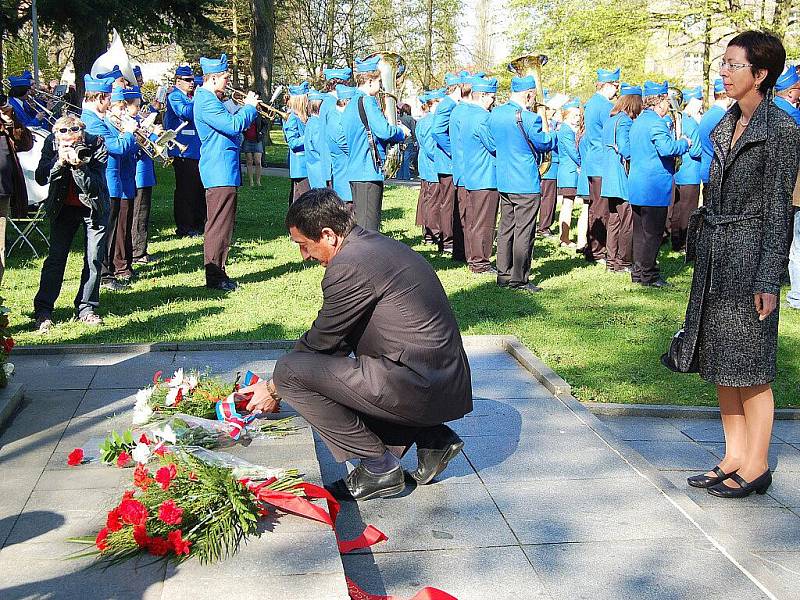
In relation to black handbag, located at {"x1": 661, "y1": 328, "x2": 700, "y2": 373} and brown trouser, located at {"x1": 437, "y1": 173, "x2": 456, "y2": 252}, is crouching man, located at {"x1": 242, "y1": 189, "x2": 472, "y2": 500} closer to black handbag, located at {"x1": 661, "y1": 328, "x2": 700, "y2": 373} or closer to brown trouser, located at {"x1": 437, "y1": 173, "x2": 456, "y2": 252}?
black handbag, located at {"x1": 661, "y1": 328, "x2": 700, "y2": 373}

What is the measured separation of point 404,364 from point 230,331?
4.06 m

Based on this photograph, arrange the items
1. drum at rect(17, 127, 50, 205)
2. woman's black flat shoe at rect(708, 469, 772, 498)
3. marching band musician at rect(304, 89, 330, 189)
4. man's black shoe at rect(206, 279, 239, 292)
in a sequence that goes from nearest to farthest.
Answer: woman's black flat shoe at rect(708, 469, 772, 498) → man's black shoe at rect(206, 279, 239, 292) → drum at rect(17, 127, 50, 205) → marching band musician at rect(304, 89, 330, 189)

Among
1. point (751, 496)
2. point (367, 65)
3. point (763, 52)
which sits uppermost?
point (367, 65)

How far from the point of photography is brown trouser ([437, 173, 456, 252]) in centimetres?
1279

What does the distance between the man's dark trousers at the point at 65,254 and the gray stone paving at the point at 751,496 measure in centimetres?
451

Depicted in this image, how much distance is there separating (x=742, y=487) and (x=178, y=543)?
2.88 metres

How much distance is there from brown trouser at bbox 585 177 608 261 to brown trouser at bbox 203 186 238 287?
4.74 m

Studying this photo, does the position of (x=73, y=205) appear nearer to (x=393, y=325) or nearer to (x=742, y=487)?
(x=393, y=325)

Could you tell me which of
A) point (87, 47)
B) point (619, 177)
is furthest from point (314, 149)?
point (87, 47)

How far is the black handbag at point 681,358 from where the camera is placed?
4875 millimetres

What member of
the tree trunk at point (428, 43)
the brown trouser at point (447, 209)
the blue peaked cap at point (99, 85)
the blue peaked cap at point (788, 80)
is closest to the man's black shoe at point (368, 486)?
the blue peaked cap at point (99, 85)

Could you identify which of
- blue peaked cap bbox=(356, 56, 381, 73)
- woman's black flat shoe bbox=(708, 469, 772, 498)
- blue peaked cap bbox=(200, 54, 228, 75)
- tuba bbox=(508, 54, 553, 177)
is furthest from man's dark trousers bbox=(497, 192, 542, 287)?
woman's black flat shoe bbox=(708, 469, 772, 498)

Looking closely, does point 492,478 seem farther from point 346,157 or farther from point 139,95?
point 139,95

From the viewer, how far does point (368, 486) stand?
181 inches
